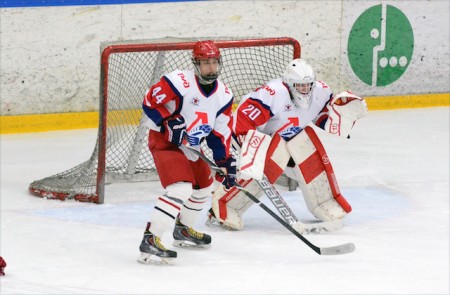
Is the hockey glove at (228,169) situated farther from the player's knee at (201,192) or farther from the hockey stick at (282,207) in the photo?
the hockey stick at (282,207)

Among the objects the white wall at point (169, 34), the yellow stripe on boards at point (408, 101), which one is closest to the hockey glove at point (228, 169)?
the white wall at point (169, 34)

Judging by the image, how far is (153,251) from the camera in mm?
5812

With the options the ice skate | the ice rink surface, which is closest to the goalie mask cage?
the ice rink surface

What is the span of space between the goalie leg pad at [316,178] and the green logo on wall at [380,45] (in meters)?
2.88

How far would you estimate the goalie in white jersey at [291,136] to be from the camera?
20.9 feet

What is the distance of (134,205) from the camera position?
703cm

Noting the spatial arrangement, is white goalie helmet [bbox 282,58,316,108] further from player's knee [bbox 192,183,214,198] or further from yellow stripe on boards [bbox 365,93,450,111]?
yellow stripe on boards [bbox 365,93,450,111]

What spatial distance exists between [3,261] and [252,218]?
1696mm

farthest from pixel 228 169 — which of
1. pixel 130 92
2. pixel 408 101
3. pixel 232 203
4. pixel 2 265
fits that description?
pixel 408 101

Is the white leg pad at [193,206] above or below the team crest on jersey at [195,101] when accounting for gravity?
below

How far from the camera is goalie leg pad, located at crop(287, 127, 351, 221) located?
6.63 m

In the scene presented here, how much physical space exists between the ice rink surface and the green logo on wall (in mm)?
1202

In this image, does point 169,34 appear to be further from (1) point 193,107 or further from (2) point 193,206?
(1) point 193,107

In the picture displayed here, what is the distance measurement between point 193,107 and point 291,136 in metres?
0.91
